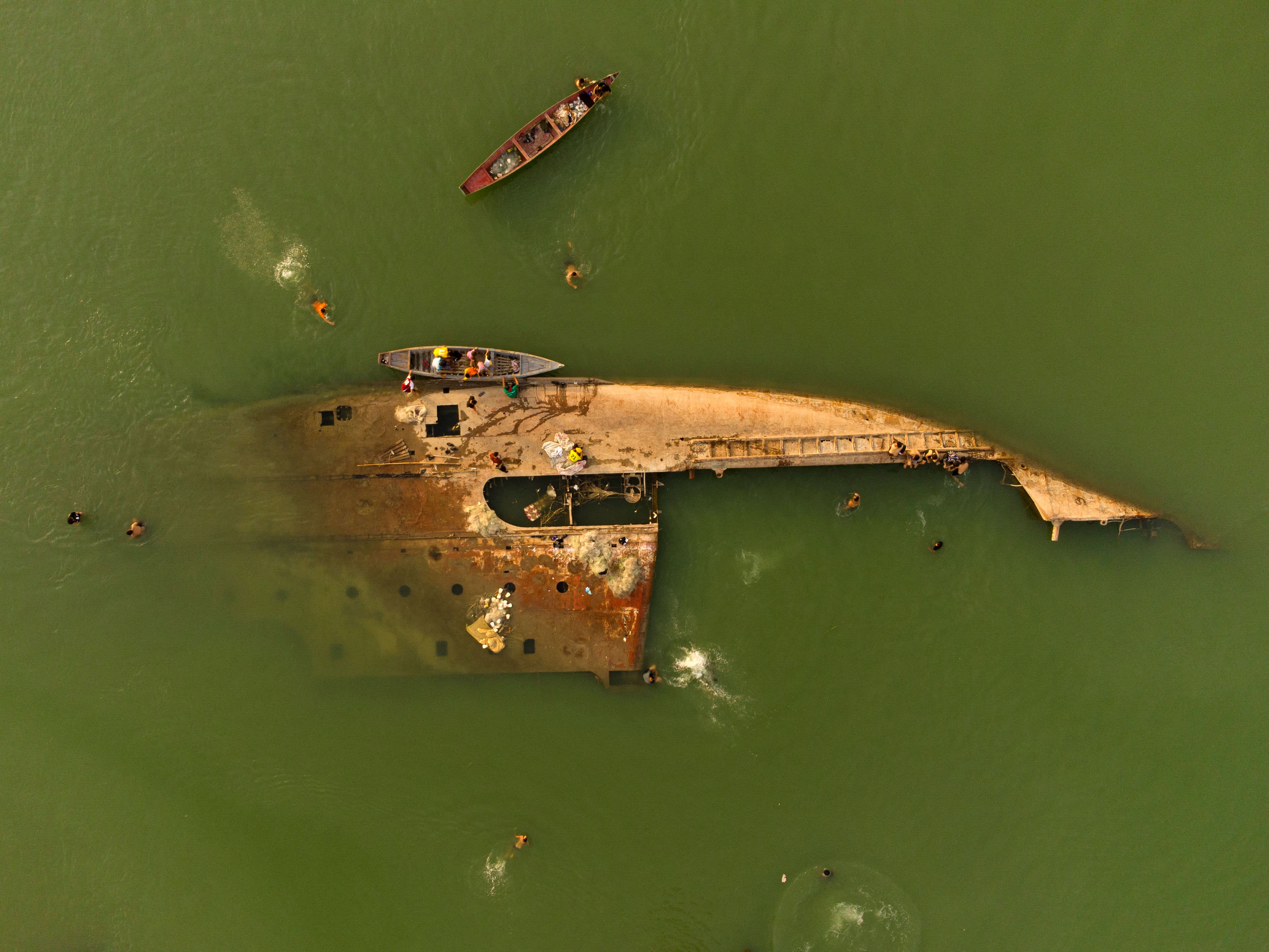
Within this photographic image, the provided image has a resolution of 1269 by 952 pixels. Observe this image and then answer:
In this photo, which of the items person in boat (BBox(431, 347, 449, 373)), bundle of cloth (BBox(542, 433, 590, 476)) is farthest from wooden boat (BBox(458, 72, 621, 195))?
bundle of cloth (BBox(542, 433, 590, 476))

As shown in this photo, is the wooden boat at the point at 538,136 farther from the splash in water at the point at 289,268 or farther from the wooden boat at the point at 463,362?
the splash in water at the point at 289,268

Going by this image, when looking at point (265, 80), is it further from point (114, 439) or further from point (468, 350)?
point (114, 439)

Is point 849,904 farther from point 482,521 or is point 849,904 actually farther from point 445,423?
point 445,423

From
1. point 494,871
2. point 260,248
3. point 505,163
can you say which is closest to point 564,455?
point 505,163

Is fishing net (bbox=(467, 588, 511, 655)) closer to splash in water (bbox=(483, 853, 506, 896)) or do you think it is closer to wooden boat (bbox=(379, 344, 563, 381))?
splash in water (bbox=(483, 853, 506, 896))

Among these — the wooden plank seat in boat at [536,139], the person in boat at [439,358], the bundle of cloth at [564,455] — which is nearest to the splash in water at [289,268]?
the person in boat at [439,358]
